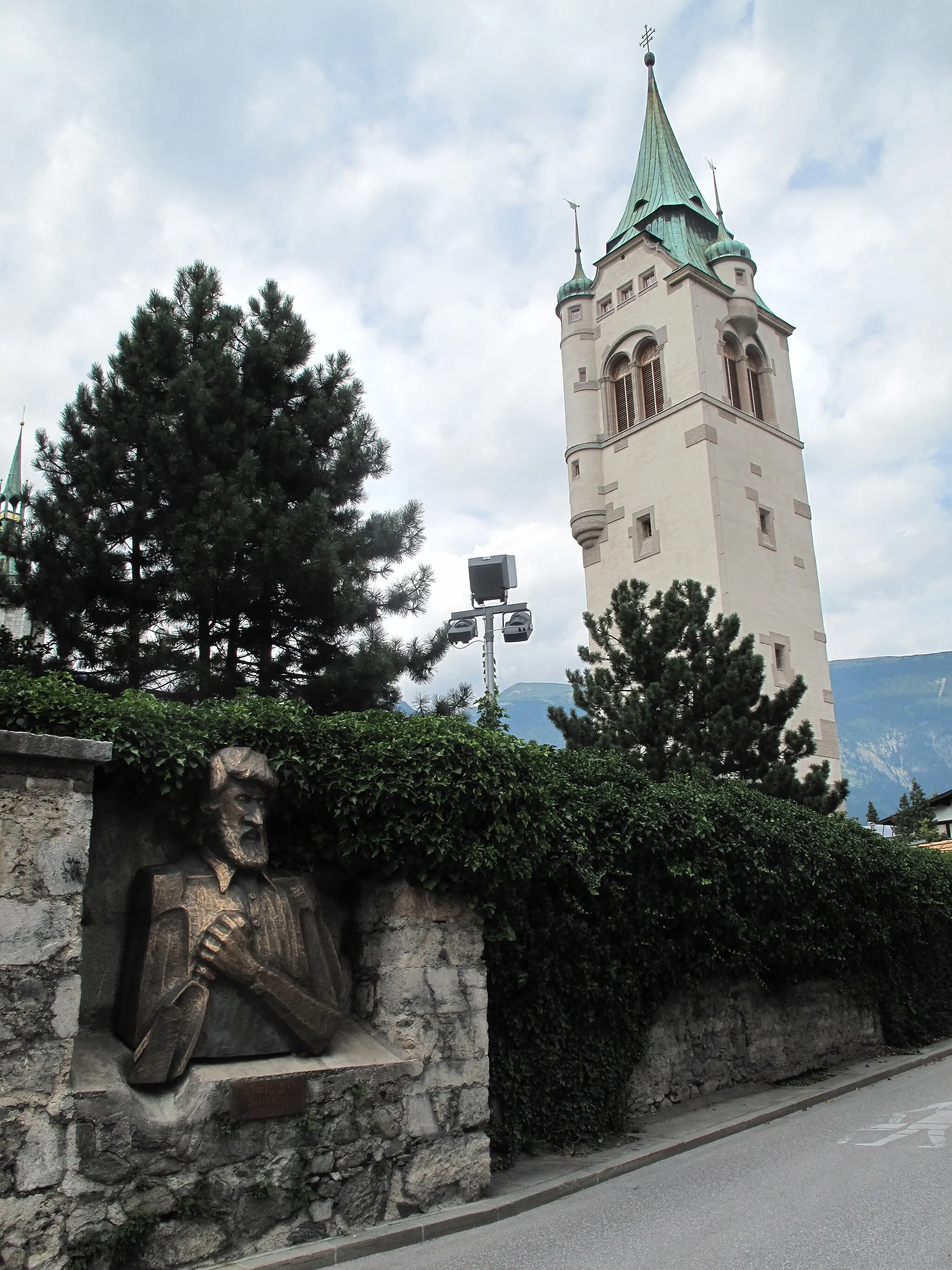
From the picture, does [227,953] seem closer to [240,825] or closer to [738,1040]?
[240,825]

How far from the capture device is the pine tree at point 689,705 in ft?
51.3

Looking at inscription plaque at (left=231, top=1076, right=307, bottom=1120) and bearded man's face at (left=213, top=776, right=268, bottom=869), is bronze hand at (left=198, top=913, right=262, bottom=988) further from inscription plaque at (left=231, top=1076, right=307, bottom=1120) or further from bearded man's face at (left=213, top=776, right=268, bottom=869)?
inscription plaque at (left=231, top=1076, right=307, bottom=1120)

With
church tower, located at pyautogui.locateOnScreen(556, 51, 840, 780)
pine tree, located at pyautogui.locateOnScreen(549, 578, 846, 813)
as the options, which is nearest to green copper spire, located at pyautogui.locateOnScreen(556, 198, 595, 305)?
church tower, located at pyautogui.locateOnScreen(556, 51, 840, 780)

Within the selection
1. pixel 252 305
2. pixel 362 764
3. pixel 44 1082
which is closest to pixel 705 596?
pixel 252 305

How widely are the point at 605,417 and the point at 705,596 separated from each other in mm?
15527

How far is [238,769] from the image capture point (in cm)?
581

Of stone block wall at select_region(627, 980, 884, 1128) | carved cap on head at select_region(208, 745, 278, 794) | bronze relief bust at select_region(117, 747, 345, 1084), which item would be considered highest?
carved cap on head at select_region(208, 745, 278, 794)

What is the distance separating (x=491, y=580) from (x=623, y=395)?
2078cm

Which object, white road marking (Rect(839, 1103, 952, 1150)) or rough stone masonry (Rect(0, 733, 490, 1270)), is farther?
white road marking (Rect(839, 1103, 952, 1150))

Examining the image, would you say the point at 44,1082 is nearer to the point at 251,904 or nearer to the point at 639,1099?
the point at 251,904

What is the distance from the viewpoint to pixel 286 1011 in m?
5.66

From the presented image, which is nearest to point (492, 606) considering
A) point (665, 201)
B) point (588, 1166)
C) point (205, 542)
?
point (205, 542)

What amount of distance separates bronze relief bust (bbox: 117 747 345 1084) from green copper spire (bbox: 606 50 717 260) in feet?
95.4

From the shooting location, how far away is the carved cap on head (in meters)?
5.78
